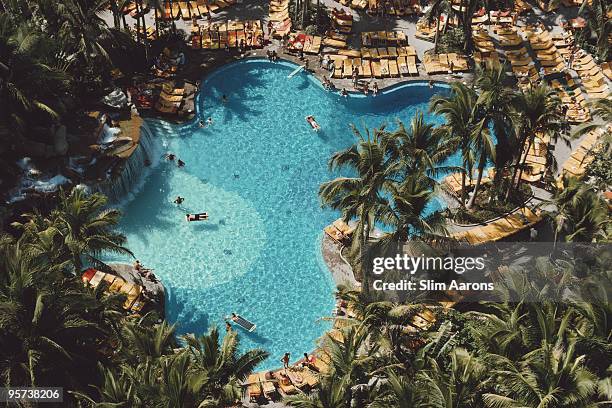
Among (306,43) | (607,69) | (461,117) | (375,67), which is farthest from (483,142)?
(306,43)

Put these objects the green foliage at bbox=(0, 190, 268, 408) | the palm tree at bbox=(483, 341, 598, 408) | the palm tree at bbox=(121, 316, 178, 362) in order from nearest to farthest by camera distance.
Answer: the palm tree at bbox=(483, 341, 598, 408) → the green foliage at bbox=(0, 190, 268, 408) → the palm tree at bbox=(121, 316, 178, 362)

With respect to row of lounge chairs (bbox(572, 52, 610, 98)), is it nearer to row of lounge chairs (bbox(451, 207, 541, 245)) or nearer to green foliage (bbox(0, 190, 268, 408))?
row of lounge chairs (bbox(451, 207, 541, 245))

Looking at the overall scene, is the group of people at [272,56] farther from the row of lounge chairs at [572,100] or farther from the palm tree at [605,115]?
the palm tree at [605,115]

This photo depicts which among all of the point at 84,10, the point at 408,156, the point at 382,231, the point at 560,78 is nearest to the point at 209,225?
the point at 382,231

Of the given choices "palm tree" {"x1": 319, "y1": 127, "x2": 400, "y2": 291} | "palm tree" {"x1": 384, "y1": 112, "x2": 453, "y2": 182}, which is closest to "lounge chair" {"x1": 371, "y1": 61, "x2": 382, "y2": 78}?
"palm tree" {"x1": 384, "y1": 112, "x2": 453, "y2": 182}

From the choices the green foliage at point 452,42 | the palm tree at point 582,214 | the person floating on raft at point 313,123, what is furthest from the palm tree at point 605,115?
the person floating on raft at point 313,123
